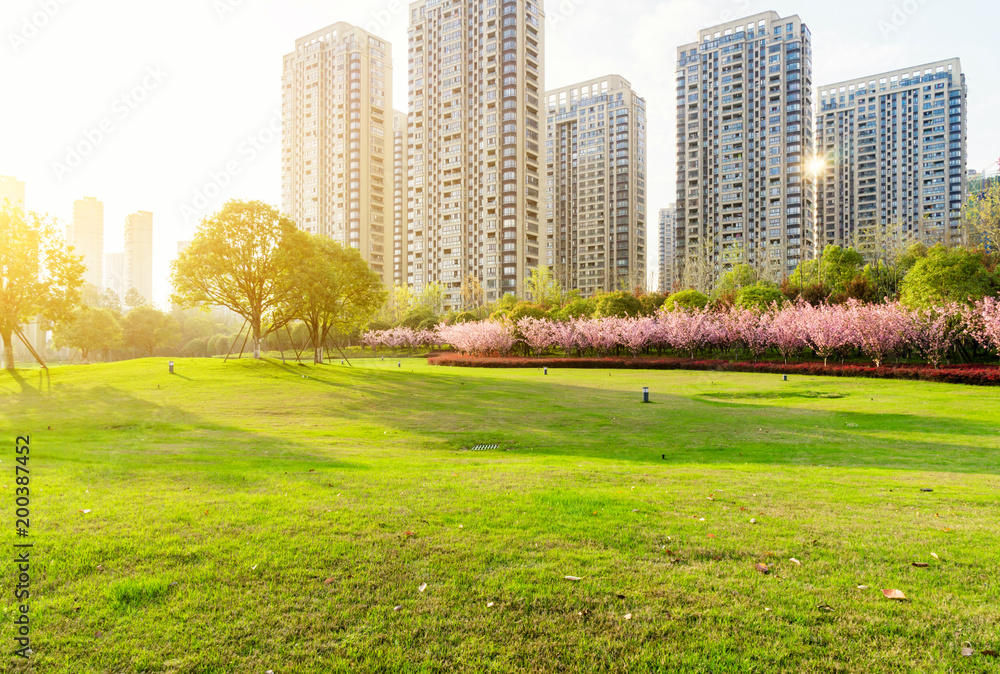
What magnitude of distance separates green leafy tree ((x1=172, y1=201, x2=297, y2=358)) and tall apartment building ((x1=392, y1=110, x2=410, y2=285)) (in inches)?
3282

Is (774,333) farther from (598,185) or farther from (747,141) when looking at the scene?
(598,185)

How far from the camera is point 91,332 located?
65688 mm

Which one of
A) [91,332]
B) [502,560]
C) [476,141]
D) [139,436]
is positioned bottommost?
[139,436]

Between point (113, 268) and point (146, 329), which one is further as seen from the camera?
point (113, 268)

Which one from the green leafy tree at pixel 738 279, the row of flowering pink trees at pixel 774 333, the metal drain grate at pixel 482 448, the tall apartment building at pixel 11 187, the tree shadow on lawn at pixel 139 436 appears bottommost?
the metal drain grate at pixel 482 448

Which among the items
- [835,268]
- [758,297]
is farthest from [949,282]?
[835,268]

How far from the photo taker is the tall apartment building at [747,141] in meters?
112

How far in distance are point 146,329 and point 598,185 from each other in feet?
365

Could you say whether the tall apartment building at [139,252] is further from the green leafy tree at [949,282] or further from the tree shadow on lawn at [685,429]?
the green leafy tree at [949,282]

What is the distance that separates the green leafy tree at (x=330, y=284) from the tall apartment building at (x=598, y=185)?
10402 centimetres

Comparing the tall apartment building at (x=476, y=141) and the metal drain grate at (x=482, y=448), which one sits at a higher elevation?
the tall apartment building at (x=476, y=141)

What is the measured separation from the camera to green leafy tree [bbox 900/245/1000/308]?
36.3 meters

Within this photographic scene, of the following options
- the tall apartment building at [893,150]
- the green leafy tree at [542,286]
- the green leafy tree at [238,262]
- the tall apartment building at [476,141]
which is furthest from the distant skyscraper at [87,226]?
the tall apartment building at [893,150]

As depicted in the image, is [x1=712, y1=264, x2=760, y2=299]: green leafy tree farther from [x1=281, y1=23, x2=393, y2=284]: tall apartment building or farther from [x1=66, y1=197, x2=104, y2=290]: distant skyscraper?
[x1=66, y1=197, x2=104, y2=290]: distant skyscraper
